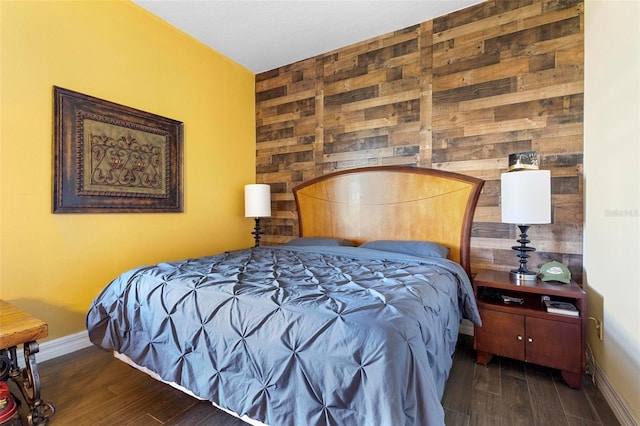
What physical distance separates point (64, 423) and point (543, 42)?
4.05m

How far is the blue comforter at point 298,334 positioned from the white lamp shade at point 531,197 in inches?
23.7

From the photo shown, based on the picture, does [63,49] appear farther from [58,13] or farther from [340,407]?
[340,407]

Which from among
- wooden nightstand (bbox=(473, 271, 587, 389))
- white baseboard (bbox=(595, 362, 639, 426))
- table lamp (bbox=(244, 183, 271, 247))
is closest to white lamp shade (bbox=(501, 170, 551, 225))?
wooden nightstand (bbox=(473, 271, 587, 389))

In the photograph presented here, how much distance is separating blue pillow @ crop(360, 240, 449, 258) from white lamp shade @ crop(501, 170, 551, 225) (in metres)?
0.60

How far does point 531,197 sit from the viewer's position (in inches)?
78.6

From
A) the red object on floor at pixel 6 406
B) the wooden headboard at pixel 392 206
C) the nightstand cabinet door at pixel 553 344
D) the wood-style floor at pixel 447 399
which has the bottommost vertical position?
the wood-style floor at pixel 447 399

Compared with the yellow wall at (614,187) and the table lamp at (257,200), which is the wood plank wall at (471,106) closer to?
the yellow wall at (614,187)

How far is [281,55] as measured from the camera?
3.53m

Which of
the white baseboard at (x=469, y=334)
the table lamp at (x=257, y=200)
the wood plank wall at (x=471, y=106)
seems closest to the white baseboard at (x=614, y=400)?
the white baseboard at (x=469, y=334)

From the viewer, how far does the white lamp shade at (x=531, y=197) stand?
199 cm

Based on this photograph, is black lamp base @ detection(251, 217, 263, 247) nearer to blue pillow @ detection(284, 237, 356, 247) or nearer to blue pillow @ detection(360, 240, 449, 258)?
blue pillow @ detection(284, 237, 356, 247)

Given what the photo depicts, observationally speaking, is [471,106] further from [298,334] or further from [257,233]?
[257,233]

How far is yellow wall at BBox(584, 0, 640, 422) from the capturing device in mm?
1451

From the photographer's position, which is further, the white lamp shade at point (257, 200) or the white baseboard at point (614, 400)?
the white lamp shade at point (257, 200)
